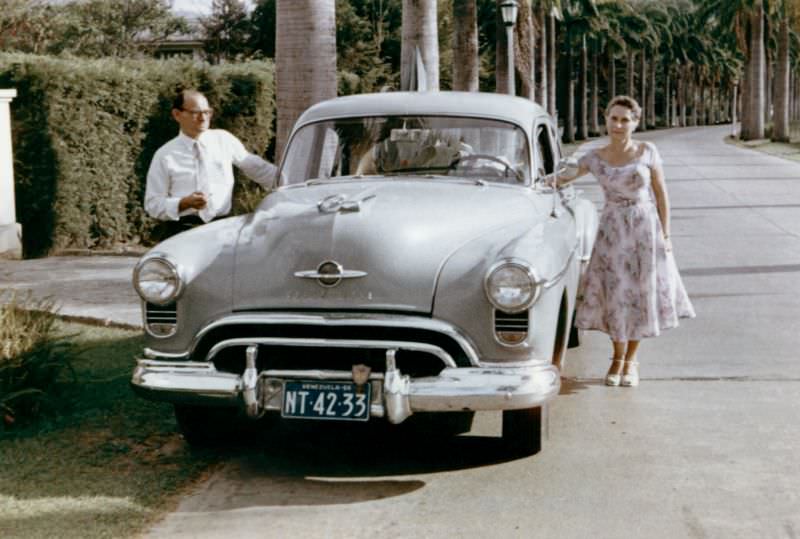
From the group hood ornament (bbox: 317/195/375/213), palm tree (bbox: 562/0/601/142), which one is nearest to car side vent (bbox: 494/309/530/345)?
hood ornament (bbox: 317/195/375/213)

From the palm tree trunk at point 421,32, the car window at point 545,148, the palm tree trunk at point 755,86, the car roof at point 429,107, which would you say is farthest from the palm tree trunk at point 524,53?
the car roof at point 429,107

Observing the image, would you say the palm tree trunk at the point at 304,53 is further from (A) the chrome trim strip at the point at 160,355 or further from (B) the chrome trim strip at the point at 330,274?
(B) the chrome trim strip at the point at 330,274

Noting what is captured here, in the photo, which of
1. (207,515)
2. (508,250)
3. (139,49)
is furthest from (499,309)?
(139,49)

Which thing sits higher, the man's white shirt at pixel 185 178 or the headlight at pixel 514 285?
the man's white shirt at pixel 185 178

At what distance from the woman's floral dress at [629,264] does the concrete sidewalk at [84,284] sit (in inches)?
146

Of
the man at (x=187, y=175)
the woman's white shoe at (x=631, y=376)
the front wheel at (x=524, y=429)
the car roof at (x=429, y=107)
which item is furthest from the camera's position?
the woman's white shoe at (x=631, y=376)

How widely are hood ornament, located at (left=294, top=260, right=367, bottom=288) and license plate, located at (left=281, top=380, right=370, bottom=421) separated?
0.46 meters

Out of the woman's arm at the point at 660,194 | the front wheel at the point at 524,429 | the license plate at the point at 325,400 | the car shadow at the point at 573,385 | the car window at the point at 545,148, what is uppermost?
the car window at the point at 545,148

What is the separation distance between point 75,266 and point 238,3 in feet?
108

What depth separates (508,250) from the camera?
5.67m

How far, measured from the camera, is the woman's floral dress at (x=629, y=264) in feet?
25.4

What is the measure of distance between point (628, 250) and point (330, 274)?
109 inches

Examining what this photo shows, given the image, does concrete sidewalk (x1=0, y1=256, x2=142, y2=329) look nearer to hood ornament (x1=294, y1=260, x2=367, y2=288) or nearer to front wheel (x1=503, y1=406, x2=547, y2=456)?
hood ornament (x1=294, y1=260, x2=367, y2=288)

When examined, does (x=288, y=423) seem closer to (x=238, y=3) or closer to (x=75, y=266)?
(x=75, y=266)
